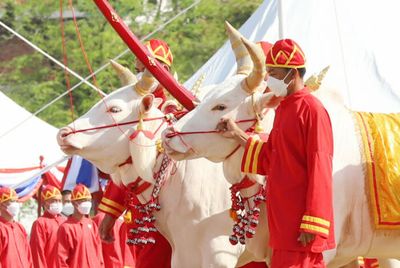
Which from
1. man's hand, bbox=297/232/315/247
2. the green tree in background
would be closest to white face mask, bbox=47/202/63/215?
man's hand, bbox=297/232/315/247

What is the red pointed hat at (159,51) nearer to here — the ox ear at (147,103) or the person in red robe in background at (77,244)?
the ox ear at (147,103)

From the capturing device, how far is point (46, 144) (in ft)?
59.6

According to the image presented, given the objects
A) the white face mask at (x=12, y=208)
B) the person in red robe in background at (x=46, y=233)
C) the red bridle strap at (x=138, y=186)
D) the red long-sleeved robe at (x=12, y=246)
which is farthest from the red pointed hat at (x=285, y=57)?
the person in red robe in background at (x=46, y=233)

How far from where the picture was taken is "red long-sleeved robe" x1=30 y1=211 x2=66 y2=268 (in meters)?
16.3

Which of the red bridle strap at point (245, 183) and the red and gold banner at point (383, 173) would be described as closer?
the red and gold banner at point (383, 173)

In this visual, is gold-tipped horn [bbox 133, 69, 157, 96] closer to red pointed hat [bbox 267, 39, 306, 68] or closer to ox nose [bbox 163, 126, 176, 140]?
ox nose [bbox 163, 126, 176, 140]

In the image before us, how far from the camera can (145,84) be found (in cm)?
930

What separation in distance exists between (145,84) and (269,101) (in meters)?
1.69

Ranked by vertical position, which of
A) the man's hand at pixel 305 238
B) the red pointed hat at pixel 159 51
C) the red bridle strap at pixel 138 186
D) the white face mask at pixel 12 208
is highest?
the red pointed hat at pixel 159 51

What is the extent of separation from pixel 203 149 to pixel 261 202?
0.54 m

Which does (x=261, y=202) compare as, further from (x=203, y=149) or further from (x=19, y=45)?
(x=19, y=45)

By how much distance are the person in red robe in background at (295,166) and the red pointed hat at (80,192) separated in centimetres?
757

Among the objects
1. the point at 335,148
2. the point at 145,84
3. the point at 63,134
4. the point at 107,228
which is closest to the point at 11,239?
the point at 107,228

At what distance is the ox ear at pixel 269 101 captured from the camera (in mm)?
7757
